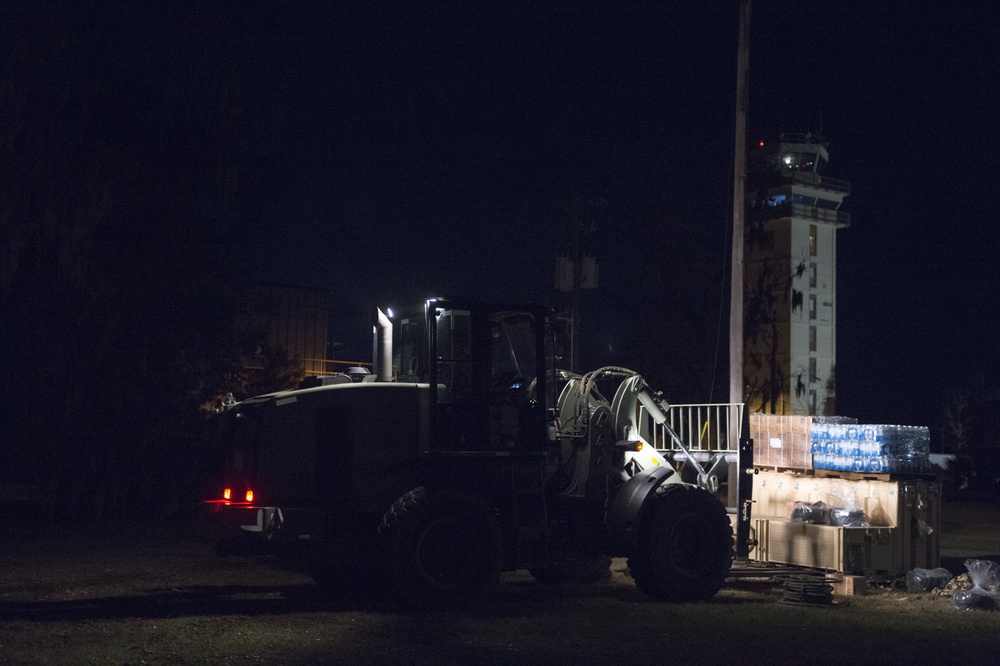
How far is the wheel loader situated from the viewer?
1117 centimetres

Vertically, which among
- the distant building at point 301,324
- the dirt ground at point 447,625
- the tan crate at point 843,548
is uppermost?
the distant building at point 301,324

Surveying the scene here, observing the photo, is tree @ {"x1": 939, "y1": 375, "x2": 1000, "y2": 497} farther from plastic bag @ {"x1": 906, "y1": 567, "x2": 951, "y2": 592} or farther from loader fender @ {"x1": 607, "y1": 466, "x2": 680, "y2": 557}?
loader fender @ {"x1": 607, "y1": 466, "x2": 680, "y2": 557}

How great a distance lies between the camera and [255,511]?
36.0ft

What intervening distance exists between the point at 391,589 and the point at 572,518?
2.40m

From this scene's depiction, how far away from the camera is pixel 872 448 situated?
13.9 metres

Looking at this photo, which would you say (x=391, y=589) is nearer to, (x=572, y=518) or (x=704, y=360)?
(x=572, y=518)

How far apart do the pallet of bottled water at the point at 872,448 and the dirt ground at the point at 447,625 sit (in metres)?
1.57

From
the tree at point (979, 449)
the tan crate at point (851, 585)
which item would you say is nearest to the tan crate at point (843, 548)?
the tan crate at point (851, 585)

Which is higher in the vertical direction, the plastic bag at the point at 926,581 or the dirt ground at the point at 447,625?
the plastic bag at the point at 926,581

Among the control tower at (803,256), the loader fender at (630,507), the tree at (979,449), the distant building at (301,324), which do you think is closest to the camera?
the loader fender at (630,507)

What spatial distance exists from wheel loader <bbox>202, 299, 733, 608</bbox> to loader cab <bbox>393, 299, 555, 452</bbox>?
15 mm

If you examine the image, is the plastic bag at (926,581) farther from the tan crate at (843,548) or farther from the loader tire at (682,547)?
the loader tire at (682,547)

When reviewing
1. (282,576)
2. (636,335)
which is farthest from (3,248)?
(636,335)

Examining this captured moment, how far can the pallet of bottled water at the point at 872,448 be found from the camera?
543 inches
